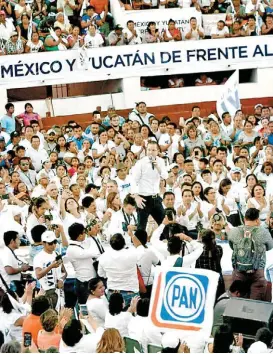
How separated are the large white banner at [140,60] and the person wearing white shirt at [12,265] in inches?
411

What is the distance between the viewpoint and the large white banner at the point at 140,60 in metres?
23.9

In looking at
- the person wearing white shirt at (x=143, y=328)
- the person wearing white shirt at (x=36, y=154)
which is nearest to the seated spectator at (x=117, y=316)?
the person wearing white shirt at (x=143, y=328)

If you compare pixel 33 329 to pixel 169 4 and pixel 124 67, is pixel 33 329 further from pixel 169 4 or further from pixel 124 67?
pixel 169 4

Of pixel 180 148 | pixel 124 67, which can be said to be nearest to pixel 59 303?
pixel 180 148

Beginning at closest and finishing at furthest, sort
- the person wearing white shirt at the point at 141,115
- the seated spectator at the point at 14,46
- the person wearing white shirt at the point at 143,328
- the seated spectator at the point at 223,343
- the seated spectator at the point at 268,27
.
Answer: the seated spectator at the point at 223,343 < the person wearing white shirt at the point at 143,328 < the person wearing white shirt at the point at 141,115 < the seated spectator at the point at 14,46 < the seated spectator at the point at 268,27

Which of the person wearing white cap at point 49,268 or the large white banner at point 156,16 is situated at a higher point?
the large white banner at point 156,16

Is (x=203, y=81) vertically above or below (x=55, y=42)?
below

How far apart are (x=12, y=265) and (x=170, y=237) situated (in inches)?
73.6

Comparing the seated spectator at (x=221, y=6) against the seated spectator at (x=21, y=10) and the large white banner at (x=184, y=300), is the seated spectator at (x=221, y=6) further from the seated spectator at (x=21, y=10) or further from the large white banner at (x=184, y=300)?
the large white banner at (x=184, y=300)

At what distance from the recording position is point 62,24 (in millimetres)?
25016

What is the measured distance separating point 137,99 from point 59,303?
11804mm

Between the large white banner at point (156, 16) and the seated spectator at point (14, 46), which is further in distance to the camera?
the large white banner at point (156, 16)

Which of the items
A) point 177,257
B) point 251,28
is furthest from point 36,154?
point 177,257

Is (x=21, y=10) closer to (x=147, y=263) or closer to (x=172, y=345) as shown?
(x=147, y=263)
